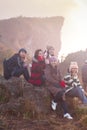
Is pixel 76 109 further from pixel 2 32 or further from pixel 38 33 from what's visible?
pixel 38 33

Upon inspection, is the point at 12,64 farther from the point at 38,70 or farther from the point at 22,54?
the point at 38,70

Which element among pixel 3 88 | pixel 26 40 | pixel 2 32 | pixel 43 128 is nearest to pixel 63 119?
pixel 43 128

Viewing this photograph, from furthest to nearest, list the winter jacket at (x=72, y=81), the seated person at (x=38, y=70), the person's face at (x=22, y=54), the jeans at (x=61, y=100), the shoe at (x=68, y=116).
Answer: the person's face at (x=22, y=54) → the seated person at (x=38, y=70) → the winter jacket at (x=72, y=81) → the jeans at (x=61, y=100) → the shoe at (x=68, y=116)

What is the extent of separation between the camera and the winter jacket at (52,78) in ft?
39.4

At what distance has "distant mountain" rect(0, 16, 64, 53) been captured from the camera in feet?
204

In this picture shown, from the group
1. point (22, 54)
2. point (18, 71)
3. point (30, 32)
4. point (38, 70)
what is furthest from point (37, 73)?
point (30, 32)

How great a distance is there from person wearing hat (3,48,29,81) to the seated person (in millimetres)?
380

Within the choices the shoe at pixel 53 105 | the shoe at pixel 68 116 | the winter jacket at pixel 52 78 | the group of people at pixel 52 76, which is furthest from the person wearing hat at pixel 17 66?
the shoe at pixel 68 116

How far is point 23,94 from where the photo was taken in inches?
473

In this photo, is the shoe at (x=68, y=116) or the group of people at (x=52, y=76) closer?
the shoe at (x=68, y=116)

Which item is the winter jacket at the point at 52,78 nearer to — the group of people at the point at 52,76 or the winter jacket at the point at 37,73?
the group of people at the point at 52,76

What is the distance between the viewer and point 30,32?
68.0 m

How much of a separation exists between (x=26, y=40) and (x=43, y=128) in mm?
58255

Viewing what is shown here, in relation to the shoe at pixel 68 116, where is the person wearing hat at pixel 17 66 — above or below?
above
